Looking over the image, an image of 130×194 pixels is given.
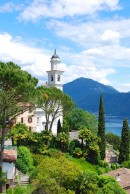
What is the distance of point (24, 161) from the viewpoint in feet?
120

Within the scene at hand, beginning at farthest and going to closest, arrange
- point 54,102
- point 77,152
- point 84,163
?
point 54,102, point 77,152, point 84,163

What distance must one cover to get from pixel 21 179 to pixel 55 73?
36741 mm

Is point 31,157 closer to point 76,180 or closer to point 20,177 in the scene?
point 20,177

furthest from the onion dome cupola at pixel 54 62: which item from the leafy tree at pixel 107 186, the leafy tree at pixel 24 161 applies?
the leafy tree at pixel 107 186

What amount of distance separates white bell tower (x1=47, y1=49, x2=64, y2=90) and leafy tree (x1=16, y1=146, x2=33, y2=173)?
105 feet

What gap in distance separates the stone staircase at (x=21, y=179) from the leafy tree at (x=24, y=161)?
0.70m

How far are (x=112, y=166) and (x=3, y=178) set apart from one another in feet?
79.6

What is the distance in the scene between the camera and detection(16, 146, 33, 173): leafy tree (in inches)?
1421


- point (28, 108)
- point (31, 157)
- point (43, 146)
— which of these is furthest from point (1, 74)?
point (43, 146)

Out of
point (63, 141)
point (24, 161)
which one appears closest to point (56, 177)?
point (24, 161)

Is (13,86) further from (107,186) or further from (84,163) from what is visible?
(84,163)

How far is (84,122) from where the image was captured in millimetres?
71875

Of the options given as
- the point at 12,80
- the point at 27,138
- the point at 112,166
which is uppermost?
the point at 12,80

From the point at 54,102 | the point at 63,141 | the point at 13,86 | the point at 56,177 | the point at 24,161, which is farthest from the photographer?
the point at 54,102
